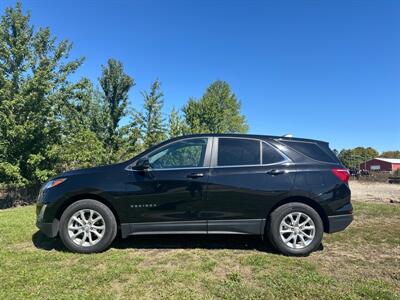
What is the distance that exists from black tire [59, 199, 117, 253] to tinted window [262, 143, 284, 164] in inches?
94.5

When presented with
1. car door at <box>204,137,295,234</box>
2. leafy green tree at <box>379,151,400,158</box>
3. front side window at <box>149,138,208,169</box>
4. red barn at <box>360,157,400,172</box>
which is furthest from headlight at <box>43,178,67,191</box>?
leafy green tree at <box>379,151,400,158</box>

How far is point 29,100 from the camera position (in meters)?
13.4

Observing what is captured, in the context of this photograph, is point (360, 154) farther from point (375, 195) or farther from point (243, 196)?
point (243, 196)

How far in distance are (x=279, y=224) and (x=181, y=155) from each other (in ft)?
5.80

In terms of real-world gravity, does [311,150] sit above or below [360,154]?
below

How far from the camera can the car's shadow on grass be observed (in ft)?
18.0

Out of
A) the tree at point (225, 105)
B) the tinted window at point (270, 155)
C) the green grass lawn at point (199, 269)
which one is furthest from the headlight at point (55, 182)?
the tree at point (225, 105)

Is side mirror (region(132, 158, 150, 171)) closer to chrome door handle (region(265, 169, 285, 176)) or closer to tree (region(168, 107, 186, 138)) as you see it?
chrome door handle (region(265, 169, 285, 176))

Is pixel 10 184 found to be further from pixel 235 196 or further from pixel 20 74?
pixel 235 196

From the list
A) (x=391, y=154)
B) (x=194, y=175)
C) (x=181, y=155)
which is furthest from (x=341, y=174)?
(x=391, y=154)

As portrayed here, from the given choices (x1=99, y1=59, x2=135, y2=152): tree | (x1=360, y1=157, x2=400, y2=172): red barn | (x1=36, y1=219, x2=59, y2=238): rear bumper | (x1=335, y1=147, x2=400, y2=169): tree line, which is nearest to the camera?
(x1=36, y1=219, x2=59, y2=238): rear bumper

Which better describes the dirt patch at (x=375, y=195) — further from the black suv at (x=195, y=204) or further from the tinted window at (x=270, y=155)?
the tinted window at (x=270, y=155)

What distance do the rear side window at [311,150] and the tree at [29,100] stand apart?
1083cm

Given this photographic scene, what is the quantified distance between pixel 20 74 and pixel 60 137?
9.43 feet
